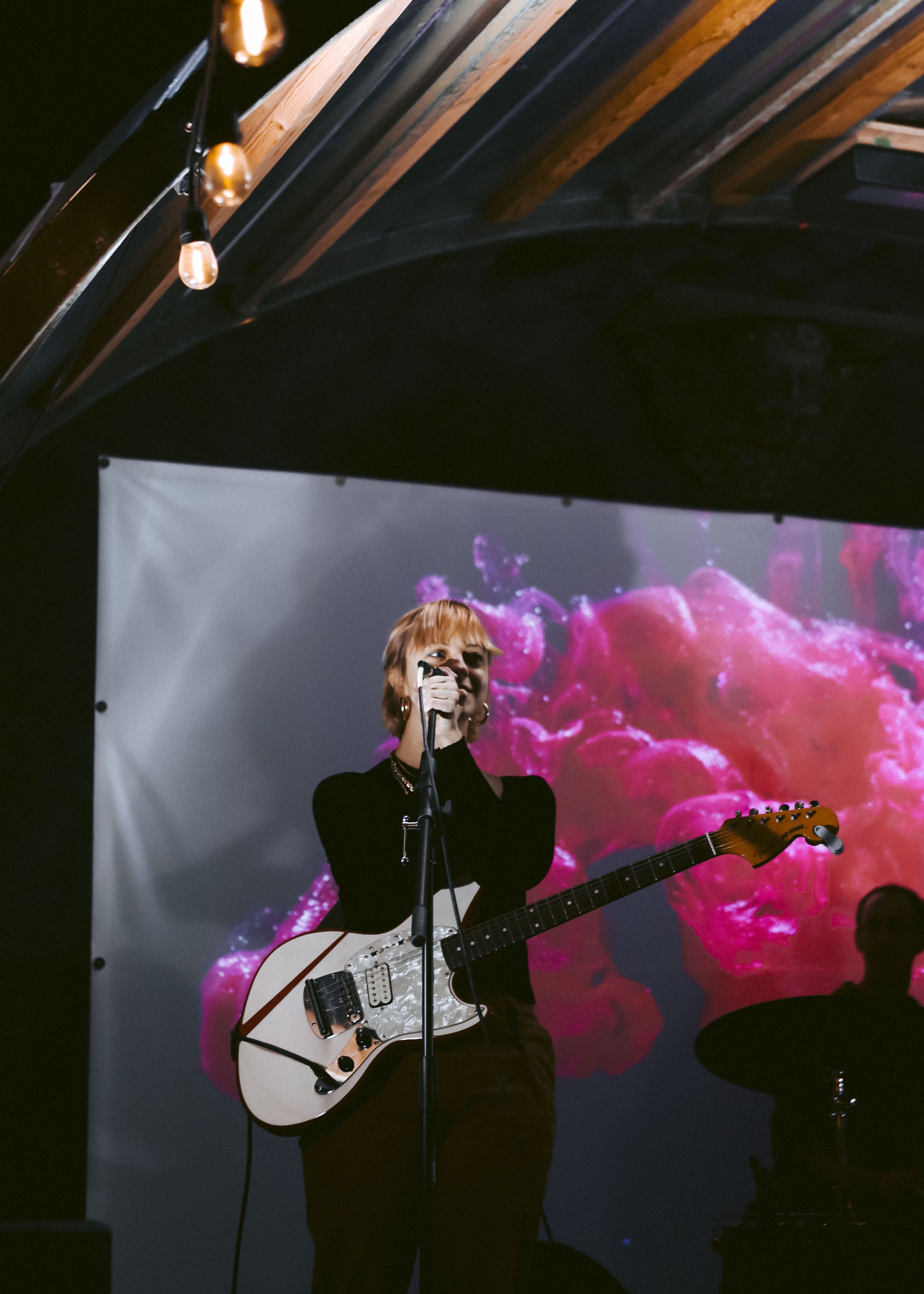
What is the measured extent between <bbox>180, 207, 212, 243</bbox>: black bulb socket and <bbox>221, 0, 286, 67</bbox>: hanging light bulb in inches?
18.9

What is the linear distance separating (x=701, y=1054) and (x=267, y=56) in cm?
218

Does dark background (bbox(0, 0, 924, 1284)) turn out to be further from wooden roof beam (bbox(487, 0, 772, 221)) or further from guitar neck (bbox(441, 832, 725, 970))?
guitar neck (bbox(441, 832, 725, 970))

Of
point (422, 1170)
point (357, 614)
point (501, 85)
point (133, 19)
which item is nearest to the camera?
point (422, 1170)

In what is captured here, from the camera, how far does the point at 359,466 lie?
11.5ft

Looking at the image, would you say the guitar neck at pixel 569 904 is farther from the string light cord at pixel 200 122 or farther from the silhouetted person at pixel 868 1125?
the string light cord at pixel 200 122

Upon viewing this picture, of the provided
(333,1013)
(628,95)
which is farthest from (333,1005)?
(628,95)

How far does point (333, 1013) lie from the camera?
250cm

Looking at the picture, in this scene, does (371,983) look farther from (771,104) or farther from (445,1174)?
(771,104)

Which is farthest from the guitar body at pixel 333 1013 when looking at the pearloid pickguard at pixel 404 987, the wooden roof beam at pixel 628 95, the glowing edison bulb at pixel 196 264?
the wooden roof beam at pixel 628 95

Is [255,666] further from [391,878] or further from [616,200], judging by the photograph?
[616,200]

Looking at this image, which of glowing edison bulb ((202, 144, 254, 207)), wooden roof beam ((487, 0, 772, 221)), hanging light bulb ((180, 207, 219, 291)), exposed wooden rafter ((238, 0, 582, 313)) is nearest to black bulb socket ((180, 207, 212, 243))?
hanging light bulb ((180, 207, 219, 291))

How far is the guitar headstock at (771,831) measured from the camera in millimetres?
2582

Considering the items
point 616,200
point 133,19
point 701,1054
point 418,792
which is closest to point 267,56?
point 133,19

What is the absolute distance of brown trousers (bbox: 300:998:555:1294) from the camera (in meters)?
2.29
